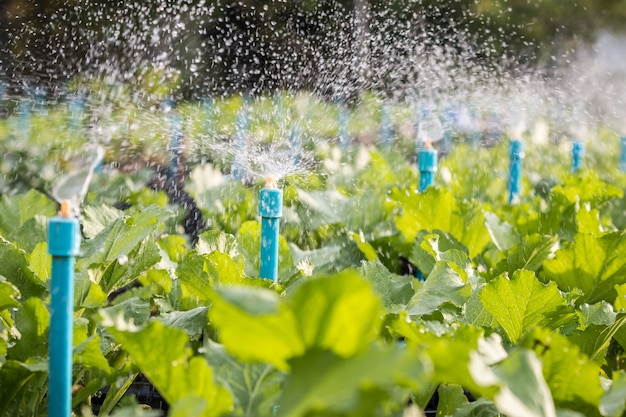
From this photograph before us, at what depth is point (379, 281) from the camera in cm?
153

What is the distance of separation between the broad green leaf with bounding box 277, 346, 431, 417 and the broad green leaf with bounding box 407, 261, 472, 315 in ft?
2.08

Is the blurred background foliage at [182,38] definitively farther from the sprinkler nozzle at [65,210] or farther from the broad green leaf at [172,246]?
the sprinkler nozzle at [65,210]

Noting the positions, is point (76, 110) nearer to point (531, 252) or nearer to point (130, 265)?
point (130, 265)

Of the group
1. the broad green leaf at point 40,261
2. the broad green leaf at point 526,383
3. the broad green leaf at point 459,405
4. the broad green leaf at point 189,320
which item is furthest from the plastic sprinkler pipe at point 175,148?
the broad green leaf at point 526,383

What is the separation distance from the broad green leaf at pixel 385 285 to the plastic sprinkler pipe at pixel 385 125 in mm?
5250

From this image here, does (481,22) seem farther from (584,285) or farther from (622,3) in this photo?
(584,285)

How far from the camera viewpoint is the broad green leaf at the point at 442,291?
4.65 feet

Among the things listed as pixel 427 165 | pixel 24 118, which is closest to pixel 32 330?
pixel 427 165

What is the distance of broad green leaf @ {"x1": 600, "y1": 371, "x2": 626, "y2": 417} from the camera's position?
37.8 inches

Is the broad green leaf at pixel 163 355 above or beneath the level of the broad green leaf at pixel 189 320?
above

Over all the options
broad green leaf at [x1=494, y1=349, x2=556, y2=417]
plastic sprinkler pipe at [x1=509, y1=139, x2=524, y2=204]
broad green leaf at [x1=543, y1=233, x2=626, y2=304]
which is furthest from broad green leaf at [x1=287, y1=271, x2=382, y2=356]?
plastic sprinkler pipe at [x1=509, y1=139, x2=524, y2=204]

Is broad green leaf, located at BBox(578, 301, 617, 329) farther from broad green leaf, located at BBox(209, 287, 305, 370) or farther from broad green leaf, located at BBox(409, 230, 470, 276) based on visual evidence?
broad green leaf, located at BBox(209, 287, 305, 370)

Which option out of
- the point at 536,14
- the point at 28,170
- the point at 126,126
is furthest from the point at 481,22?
the point at 28,170

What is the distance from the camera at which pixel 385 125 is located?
700cm
